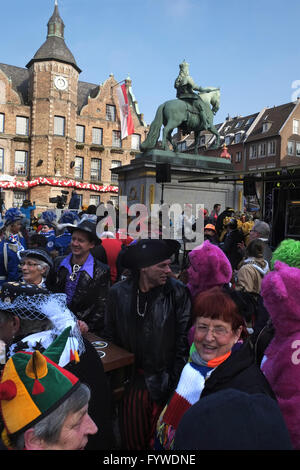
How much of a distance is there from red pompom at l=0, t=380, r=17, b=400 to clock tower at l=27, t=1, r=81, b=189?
118 ft

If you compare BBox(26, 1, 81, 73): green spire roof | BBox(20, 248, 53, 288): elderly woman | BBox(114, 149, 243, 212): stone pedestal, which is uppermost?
BBox(26, 1, 81, 73): green spire roof

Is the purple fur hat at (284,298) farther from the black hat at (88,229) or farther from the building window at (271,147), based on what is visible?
the building window at (271,147)

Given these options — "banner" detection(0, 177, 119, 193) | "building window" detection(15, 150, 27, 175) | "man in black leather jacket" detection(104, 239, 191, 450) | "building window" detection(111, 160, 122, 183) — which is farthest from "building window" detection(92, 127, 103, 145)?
"man in black leather jacket" detection(104, 239, 191, 450)

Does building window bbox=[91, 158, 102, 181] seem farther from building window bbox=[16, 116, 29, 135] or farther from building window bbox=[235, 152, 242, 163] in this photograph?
building window bbox=[235, 152, 242, 163]

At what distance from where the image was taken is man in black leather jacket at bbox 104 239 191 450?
2.57 meters

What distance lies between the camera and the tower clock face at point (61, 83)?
35.8 metres

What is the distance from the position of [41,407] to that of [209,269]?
2279mm

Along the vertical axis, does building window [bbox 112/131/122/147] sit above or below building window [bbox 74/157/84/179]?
above

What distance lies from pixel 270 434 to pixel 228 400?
0.40 feet

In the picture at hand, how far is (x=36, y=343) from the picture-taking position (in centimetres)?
213

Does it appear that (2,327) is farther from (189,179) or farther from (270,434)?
(189,179)

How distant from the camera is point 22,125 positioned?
3669 centimetres

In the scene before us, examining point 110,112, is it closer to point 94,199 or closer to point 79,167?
point 79,167

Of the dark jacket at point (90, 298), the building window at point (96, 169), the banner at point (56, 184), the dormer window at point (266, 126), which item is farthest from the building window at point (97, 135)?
the dark jacket at point (90, 298)
